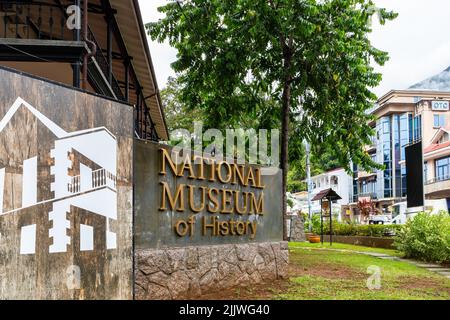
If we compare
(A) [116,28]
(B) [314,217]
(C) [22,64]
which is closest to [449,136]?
(B) [314,217]

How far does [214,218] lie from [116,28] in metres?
5.10

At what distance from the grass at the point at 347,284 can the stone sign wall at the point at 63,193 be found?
2615 mm

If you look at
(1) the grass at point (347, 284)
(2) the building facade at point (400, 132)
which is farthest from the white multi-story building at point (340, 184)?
(1) the grass at point (347, 284)

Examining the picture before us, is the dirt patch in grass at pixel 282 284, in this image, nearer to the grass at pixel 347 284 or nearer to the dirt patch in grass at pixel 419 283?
the grass at pixel 347 284

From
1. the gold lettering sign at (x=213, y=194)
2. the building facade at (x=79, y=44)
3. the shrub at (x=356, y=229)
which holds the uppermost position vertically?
the building facade at (x=79, y=44)

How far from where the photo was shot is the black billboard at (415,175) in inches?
755

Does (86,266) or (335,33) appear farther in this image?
(335,33)

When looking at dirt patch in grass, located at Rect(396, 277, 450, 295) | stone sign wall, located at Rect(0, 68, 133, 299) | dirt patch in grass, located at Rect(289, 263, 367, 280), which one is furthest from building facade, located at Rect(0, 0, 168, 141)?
dirt patch in grass, located at Rect(396, 277, 450, 295)

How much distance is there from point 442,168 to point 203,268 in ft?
115

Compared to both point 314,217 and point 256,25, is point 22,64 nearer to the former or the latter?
point 256,25

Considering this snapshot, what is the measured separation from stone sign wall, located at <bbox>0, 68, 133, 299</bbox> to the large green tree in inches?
284

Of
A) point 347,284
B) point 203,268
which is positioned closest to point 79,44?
point 203,268

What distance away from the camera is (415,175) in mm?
19547

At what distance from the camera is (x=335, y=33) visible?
12781 mm
